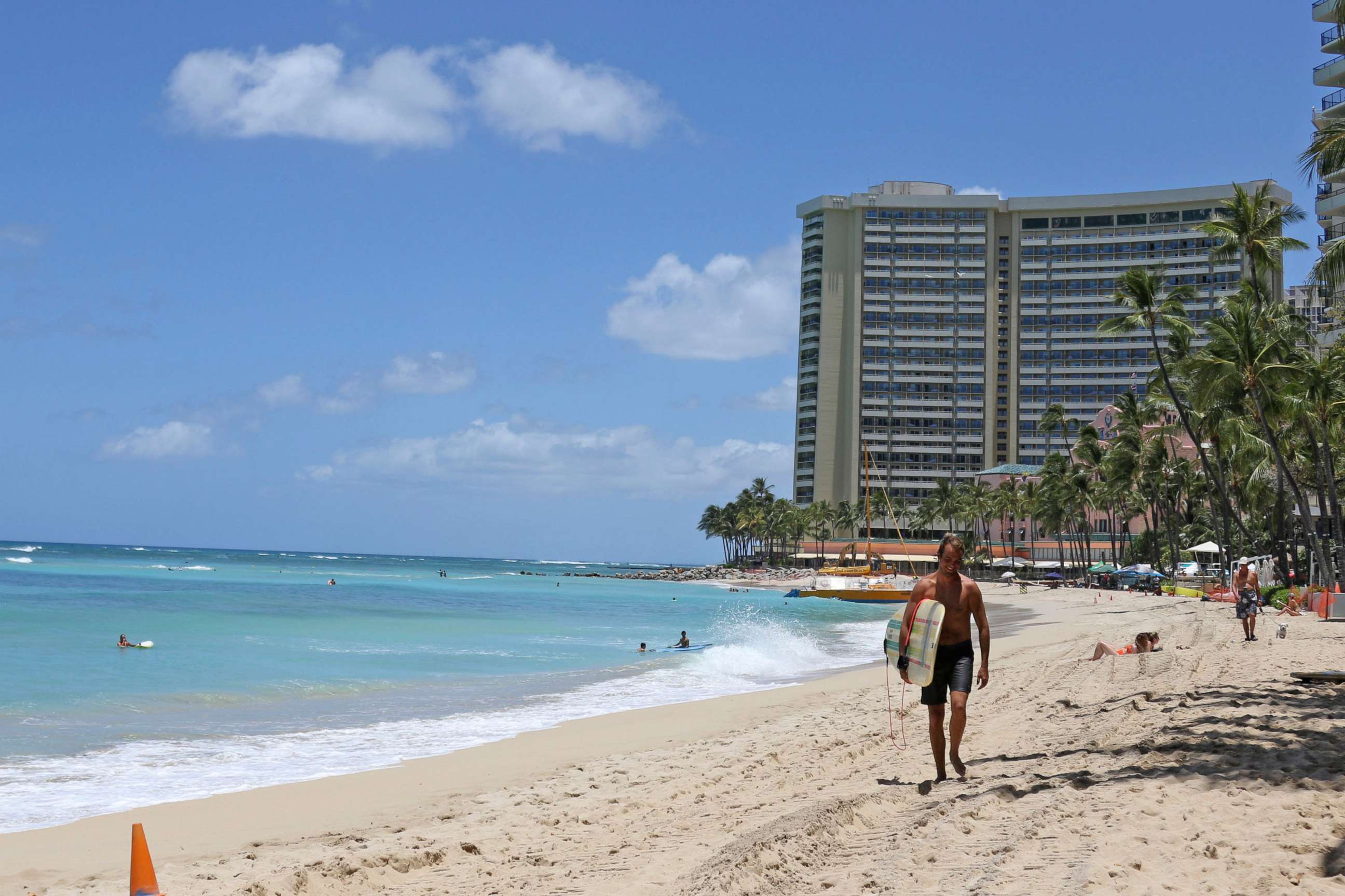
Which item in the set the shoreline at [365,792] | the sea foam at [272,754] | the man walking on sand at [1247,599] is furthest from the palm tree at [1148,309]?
the shoreline at [365,792]

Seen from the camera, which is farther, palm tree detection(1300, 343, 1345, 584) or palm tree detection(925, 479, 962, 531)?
palm tree detection(925, 479, 962, 531)

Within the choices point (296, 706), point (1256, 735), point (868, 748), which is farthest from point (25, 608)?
point (1256, 735)

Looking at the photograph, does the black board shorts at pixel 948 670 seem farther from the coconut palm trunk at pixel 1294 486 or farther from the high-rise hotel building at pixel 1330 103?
the high-rise hotel building at pixel 1330 103

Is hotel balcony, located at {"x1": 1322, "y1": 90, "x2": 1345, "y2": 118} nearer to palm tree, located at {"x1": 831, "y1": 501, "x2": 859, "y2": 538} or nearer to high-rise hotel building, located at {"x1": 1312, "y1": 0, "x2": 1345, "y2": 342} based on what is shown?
high-rise hotel building, located at {"x1": 1312, "y1": 0, "x2": 1345, "y2": 342}

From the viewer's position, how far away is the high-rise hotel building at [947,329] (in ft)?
403

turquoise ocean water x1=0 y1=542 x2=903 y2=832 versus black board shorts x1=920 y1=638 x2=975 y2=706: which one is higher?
black board shorts x1=920 y1=638 x2=975 y2=706

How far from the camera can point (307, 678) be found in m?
19.2

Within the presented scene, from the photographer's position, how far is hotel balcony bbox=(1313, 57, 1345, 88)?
48062 millimetres

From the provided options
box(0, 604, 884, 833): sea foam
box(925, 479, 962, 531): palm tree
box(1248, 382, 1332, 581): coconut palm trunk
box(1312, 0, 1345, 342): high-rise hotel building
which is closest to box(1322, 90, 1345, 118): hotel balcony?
box(1312, 0, 1345, 342): high-rise hotel building

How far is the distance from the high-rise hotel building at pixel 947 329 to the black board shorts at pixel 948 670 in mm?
117349

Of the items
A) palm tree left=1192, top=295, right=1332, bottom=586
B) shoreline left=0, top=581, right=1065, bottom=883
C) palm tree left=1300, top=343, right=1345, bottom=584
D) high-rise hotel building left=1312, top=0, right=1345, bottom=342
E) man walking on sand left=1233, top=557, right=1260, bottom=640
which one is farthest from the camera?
high-rise hotel building left=1312, top=0, right=1345, bottom=342

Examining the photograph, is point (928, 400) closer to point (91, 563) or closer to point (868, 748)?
point (91, 563)

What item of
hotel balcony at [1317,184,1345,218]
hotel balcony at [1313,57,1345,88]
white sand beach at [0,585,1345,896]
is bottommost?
white sand beach at [0,585,1345,896]

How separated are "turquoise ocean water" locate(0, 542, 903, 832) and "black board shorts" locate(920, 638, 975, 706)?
6.17 metres
